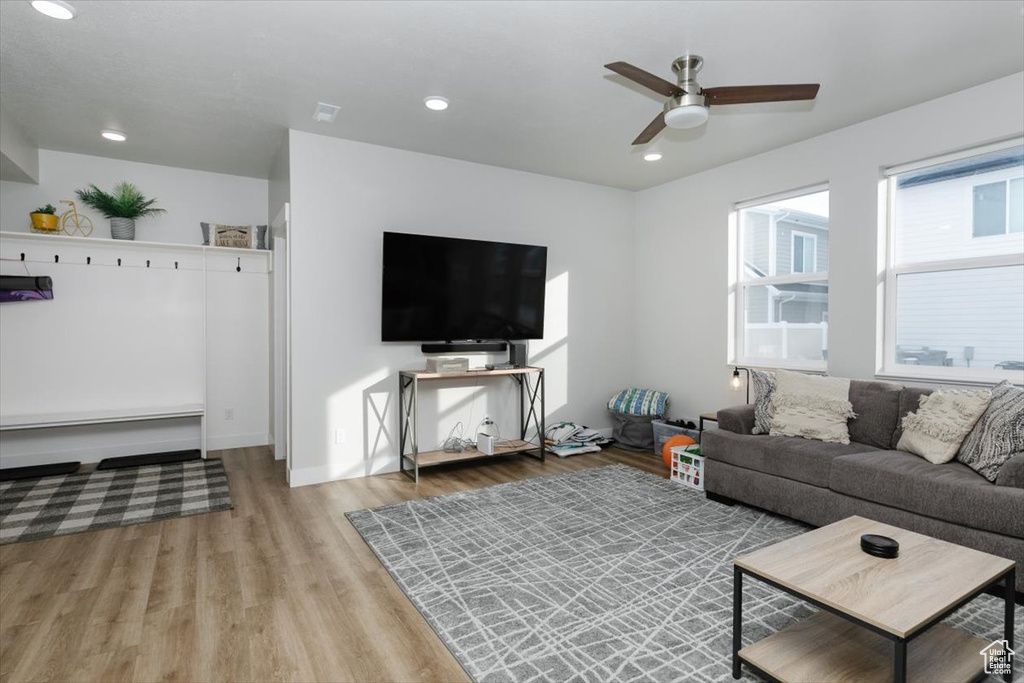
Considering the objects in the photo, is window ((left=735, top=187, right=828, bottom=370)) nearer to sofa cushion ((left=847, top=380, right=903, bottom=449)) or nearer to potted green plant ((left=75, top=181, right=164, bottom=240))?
sofa cushion ((left=847, top=380, right=903, bottom=449))

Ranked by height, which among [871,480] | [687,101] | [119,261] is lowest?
[871,480]

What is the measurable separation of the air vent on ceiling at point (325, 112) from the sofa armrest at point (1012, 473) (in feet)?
13.8

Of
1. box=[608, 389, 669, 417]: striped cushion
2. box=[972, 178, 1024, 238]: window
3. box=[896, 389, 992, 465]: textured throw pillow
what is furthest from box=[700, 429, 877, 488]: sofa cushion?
box=[972, 178, 1024, 238]: window

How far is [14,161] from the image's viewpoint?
3.83 m

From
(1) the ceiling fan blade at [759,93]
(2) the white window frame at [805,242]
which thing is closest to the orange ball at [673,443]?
(2) the white window frame at [805,242]

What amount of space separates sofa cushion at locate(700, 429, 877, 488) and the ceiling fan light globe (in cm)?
200

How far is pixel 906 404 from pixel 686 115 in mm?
2216

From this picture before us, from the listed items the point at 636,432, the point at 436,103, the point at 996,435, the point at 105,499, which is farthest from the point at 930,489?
the point at 105,499

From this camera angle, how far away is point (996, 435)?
2.59 meters

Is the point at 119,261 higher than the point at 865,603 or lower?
higher

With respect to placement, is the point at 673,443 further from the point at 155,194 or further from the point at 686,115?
the point at 155,194

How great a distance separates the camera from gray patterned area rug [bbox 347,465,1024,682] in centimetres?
192

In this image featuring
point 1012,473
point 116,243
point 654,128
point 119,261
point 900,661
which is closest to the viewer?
point 900,661

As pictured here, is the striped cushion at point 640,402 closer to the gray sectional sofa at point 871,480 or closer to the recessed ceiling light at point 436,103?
the gray sectional sofa at point 871,480
